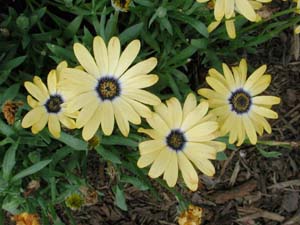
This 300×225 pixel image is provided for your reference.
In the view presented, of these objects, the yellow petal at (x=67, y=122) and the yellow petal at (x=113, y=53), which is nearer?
the yellow petal at (x=113, y=53)

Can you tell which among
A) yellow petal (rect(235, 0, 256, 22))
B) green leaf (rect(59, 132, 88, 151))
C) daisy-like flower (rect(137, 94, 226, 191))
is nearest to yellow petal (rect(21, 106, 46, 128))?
green leaf (rect(59, 132, 88, 151))

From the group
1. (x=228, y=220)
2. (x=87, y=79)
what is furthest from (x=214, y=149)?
(x=228, y=220)

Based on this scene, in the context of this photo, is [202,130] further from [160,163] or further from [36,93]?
[36,93]

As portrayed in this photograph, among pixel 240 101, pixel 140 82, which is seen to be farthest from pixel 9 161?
pixel 240 101

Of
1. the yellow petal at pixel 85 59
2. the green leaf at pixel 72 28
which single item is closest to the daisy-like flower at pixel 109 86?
the yellow petal at pixel 85 59

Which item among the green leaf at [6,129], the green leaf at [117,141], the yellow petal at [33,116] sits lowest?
the green leaf at [6,129]

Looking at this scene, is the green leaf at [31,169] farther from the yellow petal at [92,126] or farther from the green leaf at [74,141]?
the yellow petal at [92,126]

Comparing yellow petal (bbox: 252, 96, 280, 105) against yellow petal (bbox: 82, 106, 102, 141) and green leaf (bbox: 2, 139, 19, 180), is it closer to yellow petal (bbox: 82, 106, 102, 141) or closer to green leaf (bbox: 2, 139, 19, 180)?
yellow petal (bbox: 82, 106, 102, 141)
